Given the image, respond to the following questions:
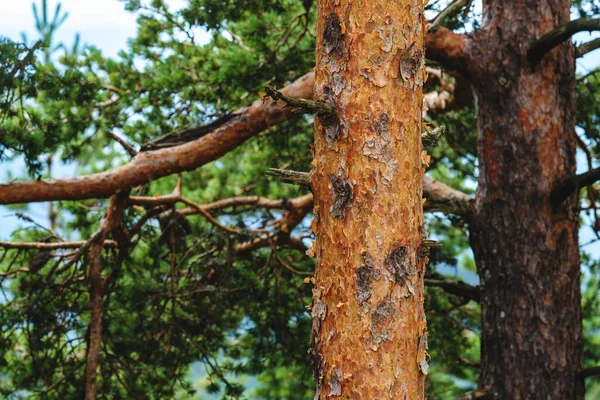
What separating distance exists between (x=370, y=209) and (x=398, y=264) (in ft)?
0.71

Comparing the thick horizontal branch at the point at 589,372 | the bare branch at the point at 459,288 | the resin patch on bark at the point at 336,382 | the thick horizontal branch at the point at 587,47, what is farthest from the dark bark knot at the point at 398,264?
the thick horizontal branch at the point at 587,47

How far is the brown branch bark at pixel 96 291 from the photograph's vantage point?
4375 mm

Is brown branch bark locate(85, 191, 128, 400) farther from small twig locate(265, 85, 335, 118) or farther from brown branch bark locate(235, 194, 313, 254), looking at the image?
small twig locate(265, 85, 335, 118)

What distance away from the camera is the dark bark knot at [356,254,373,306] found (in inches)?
114

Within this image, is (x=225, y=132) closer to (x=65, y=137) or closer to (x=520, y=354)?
A: (x=65, y=137)

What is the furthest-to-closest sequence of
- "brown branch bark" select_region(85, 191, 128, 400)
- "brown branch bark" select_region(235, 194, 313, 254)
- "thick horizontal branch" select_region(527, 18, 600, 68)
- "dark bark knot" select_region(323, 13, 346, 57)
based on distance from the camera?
"brown branch bark" select_region(235, 194, 313, 254)
"brown branch bark" select_region(85, 191, 128, 400)
"thick horizontal branch" select_region(527, 18, 600, 68)
"dark bark knot" select_region(323, 13, 346, 57)

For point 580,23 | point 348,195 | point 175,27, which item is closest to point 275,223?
point 175,27

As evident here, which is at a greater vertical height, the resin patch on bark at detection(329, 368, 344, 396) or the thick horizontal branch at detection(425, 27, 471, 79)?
the thick horizontal branch at detection(425, 27, 471, 79)

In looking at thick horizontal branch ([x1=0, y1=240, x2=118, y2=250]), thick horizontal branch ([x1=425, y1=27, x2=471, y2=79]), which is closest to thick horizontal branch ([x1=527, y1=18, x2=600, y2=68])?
thick horizontal branch ([x1=425, y1=27, x2=471, y2=79])

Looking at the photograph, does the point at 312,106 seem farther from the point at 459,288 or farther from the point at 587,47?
the point at 587,47

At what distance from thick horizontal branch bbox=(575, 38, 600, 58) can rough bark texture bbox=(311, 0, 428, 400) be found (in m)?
2.08

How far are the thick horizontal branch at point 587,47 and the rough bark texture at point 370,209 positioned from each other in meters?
2.08

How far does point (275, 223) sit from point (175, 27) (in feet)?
5.39

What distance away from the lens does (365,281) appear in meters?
2.90
